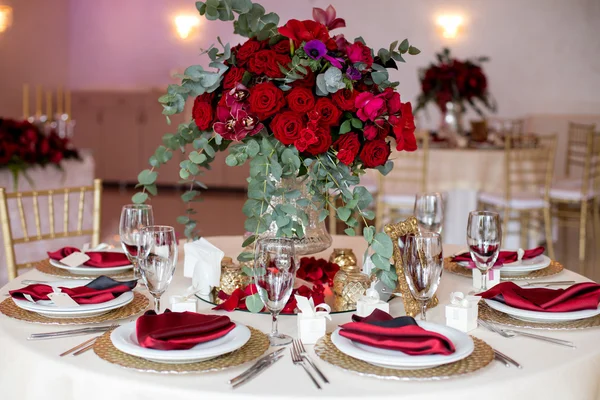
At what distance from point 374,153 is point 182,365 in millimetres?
619

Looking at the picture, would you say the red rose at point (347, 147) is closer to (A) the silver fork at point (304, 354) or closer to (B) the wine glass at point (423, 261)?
(B) the wine glass at point (423, 261)

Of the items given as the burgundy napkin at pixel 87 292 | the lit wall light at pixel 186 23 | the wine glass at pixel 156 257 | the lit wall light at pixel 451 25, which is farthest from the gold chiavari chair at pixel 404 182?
the lit wall light at pixel 186 23

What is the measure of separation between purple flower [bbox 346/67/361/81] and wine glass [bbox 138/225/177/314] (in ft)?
1.56

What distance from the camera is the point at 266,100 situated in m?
1.41

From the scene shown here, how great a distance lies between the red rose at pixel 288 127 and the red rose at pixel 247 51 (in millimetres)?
174

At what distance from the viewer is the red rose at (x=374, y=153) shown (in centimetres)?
148

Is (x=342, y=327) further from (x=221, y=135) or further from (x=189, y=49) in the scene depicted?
(x=189, y=49)

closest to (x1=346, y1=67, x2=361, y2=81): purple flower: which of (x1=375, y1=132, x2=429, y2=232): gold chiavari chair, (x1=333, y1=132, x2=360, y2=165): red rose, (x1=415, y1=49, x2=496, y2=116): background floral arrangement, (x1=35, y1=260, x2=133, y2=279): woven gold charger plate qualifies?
(x1=333, y1=132, x2=360, y2=165): red rose

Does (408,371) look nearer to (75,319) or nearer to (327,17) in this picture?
(75,319)

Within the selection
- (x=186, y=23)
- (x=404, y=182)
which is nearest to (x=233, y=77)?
(x=404, y=182)

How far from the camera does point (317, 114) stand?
1.41m

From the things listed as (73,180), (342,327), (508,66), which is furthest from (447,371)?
(508,66)

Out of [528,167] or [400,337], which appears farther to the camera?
[528,167]

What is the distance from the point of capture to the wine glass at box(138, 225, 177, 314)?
1.30 meters
